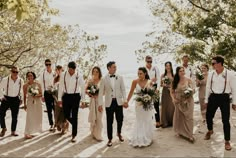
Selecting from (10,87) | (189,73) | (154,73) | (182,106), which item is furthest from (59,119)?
(189,73)

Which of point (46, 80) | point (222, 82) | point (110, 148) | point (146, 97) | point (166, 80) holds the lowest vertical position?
point (110, 148)

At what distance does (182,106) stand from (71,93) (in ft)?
11.2

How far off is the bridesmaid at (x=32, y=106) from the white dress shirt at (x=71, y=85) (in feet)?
3.43

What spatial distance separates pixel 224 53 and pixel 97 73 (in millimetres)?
10271

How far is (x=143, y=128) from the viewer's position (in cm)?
1108

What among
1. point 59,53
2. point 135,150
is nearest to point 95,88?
point 135,150

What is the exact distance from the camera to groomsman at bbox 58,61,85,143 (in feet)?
38.0

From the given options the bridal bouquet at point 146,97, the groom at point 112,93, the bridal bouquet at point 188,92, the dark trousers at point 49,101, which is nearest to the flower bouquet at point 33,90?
the dark trousers at point 49,101

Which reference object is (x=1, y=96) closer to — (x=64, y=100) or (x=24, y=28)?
(x=64, y=100)

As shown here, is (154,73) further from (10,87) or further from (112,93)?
(10,87)

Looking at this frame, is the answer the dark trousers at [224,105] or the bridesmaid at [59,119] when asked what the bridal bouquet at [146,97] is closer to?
the dark trousers at [224,105]

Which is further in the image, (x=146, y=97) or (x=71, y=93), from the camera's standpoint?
(x=71, y=93)

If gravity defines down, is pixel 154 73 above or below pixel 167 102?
above

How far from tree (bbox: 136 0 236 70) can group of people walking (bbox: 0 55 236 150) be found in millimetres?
8357
